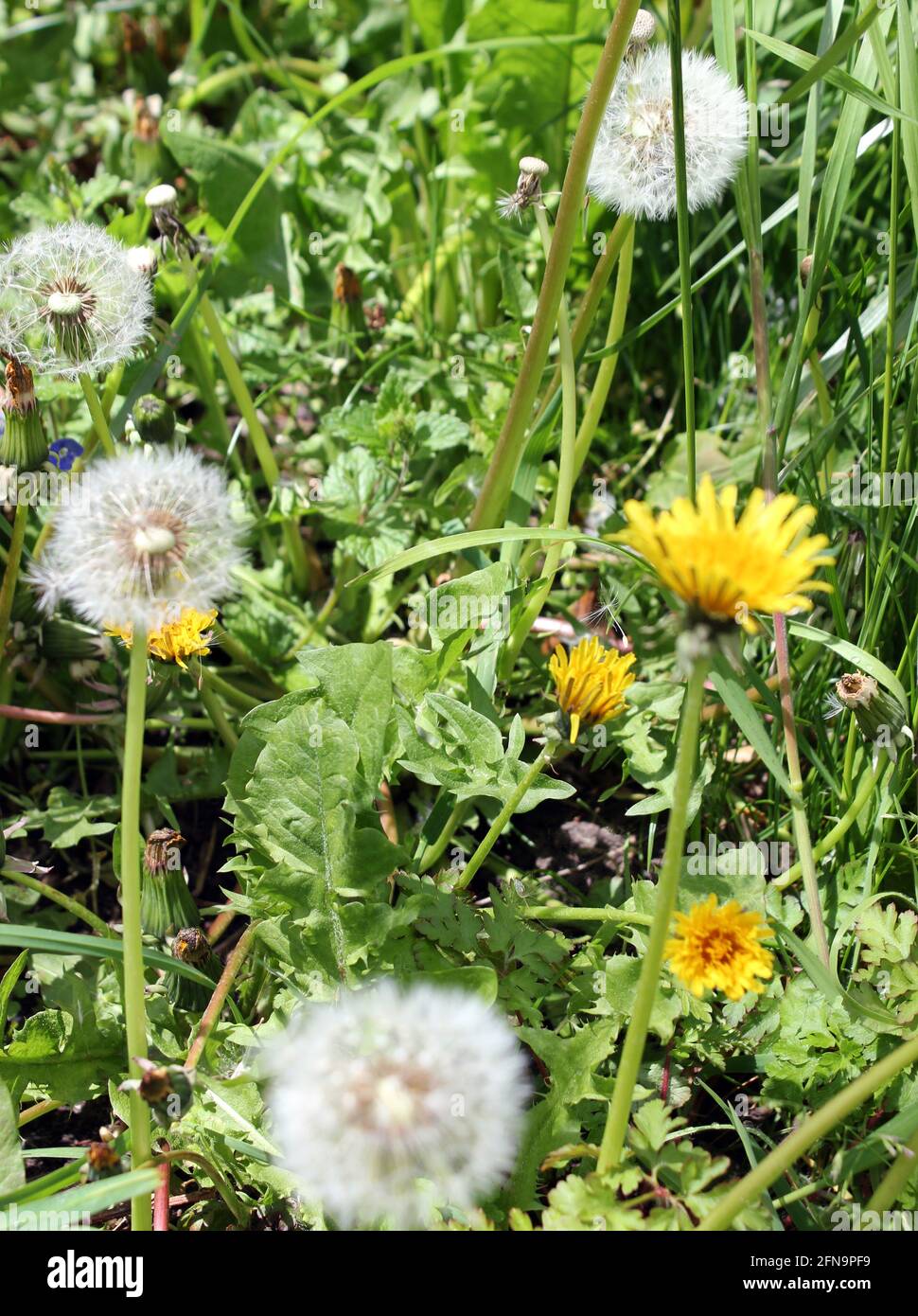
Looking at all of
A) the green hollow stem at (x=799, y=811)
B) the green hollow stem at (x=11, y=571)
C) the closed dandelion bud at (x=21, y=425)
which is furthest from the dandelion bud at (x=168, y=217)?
the green hollow stem at (x=799, y=811)

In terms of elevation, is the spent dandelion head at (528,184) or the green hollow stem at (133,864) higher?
the spent dandelion head at (528,184)

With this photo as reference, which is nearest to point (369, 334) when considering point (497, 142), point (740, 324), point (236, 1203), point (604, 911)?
point (497, 142)

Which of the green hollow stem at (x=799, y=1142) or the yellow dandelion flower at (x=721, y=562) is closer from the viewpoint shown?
the yellow dandelion flower at (x=721, y=562)

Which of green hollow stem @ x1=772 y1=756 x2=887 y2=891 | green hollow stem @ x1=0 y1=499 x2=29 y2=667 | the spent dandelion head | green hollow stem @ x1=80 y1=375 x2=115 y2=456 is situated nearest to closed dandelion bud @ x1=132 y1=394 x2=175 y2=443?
green hollow stem @ x1=0 y1=499 x2=29 y2=667

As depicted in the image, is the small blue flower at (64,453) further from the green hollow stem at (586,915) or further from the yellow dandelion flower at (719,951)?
the yellow dandelion flower at (719,951)

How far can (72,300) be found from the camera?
1.69m

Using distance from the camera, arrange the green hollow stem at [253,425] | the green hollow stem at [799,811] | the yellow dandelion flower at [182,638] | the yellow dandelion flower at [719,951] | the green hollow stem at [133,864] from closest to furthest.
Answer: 1. the green hollow stem at [133,864]
2. the yellow dandelion flower at [719,951]
3. the green hollow stem at [799,811]
4. the yellow dandelion flower at [182,638]
5. the green hollow stem at [253,425]

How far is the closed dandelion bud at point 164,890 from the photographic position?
176 cm

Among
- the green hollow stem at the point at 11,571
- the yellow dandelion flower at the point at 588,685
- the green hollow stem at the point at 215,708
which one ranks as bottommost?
the yellow dandelion flower at the point at 588,685

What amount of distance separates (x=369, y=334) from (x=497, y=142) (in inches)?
24.6

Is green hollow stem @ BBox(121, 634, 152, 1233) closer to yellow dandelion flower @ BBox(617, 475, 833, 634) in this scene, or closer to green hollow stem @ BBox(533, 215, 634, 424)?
yellow dandelion flower @ BBox(617, 475, 833, 634)

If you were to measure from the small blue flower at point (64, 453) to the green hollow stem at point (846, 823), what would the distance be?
1.52 metres

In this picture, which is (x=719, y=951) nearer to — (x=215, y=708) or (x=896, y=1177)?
(x=896, y=1177)
